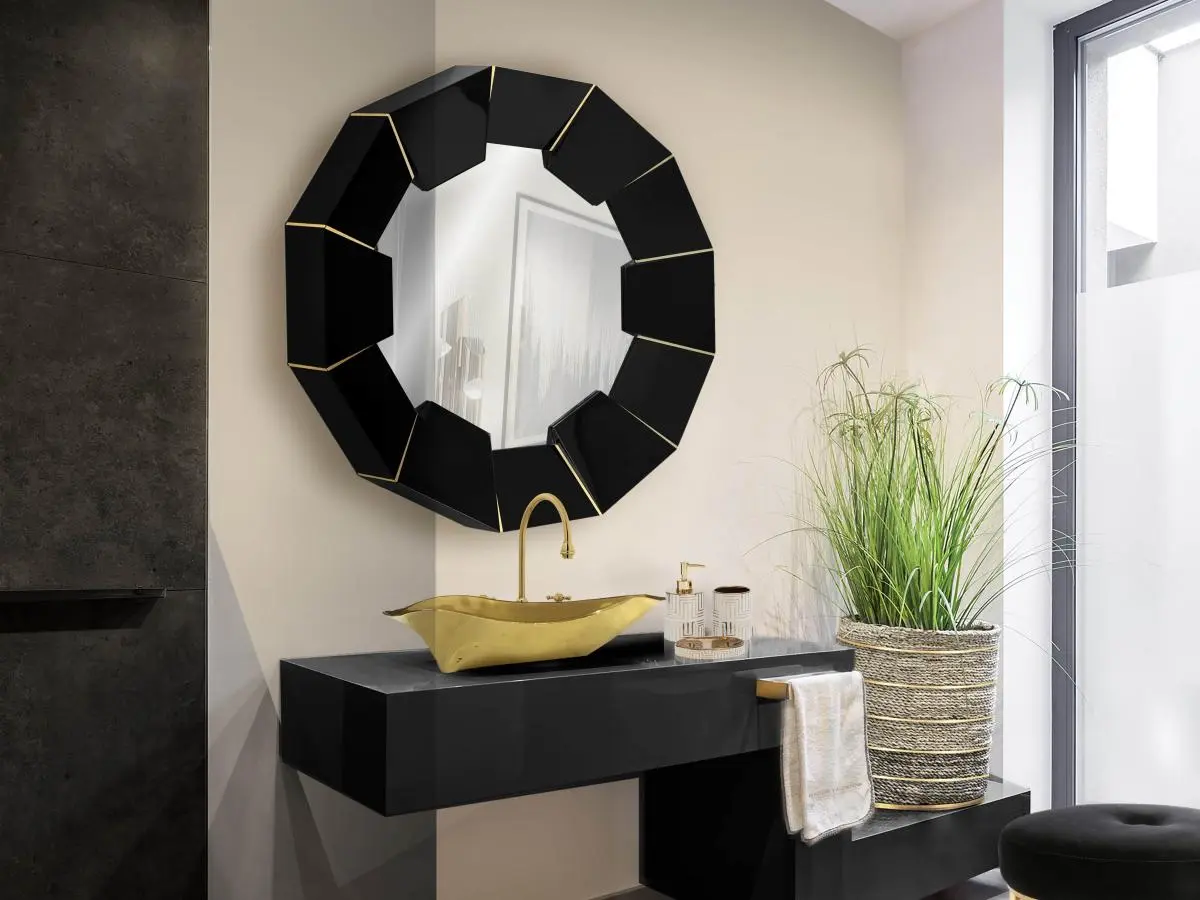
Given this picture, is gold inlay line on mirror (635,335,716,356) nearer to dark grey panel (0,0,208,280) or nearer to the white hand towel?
the white hand towel

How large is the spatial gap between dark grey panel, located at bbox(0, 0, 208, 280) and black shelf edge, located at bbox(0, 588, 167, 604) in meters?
0.56

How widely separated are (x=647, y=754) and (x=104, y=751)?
956mm

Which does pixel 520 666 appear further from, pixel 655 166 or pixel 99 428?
pixel 655 166

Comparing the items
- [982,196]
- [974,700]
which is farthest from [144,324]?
[982,196]

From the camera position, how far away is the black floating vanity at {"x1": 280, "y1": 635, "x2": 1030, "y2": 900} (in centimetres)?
172

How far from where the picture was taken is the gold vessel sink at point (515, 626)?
1846 mm

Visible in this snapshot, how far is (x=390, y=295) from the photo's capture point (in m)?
2.13

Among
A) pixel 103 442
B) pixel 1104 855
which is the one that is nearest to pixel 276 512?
pixel 103 442

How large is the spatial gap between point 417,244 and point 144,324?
22.4 inches

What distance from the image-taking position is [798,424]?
9.51 feet

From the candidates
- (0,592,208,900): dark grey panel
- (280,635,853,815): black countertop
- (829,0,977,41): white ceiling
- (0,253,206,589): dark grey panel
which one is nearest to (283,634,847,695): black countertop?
(280,635,853,815): black countertop

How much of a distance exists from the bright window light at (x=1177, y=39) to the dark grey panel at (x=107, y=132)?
8.08 ft

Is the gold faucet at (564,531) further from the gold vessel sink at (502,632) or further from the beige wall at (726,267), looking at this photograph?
the beige wall at (726,267)

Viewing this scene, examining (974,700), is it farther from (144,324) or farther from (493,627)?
(144,324)
